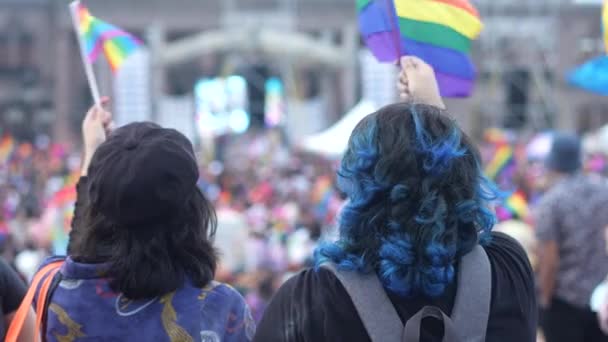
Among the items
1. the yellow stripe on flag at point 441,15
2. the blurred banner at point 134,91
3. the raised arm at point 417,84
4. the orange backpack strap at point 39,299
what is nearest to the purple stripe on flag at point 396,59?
the yellow stripe on flag at point 441,15

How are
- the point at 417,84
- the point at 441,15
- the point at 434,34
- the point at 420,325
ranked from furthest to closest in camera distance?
the point at 441,15 → the point at 434,34 → the point at 417,84 → the point at 420,325

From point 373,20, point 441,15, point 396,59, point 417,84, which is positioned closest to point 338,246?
point 417,84

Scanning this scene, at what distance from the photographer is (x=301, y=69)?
118 feet

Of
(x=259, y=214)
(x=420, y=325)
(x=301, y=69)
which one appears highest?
(x=420, y=325)

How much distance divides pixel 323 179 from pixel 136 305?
12320mm

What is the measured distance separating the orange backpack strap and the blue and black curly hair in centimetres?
72

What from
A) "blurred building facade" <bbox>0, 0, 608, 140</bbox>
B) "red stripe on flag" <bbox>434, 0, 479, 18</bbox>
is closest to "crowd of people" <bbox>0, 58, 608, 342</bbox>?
"red stripe on flag" <bbox>434, 0, 479, 18</bbox>

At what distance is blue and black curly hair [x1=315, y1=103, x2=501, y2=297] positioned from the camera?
1907 mm

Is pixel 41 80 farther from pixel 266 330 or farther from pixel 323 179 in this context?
pixel 266 330

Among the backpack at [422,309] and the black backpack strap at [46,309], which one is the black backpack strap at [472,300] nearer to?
the backpack at [422,309]

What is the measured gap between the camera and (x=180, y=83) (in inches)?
1567

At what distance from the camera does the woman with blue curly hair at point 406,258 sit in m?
1.90

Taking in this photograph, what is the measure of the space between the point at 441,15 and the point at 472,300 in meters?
1.59

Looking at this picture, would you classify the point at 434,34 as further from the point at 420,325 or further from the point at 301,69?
the point at 301,69
